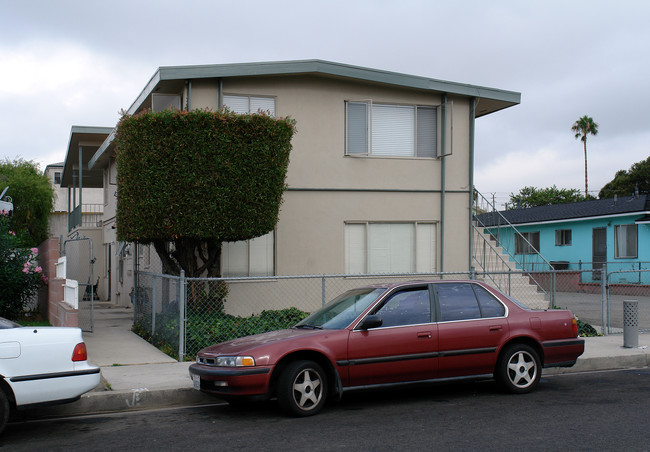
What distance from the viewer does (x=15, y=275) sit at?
44.6ft

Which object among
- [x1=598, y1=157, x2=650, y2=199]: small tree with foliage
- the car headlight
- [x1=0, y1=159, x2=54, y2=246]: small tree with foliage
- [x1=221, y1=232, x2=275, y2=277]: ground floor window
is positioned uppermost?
[x1=598, y1=157, x2=650, y2=199]: small tree with foliage

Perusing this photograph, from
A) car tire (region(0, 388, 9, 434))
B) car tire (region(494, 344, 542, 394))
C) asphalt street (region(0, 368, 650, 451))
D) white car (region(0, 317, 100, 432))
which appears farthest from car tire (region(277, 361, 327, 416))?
car tire (region(0, 388, 9, 434))

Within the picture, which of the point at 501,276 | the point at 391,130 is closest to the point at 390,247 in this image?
the point at 391,130

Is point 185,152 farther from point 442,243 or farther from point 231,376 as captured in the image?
point 442,243

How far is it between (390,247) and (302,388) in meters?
8.93

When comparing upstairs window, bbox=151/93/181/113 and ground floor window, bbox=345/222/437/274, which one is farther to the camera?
ground floor window, bbox=345/222/437/274

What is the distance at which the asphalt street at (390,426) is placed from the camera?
6.14 metres

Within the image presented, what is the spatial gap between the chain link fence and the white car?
3590 millimetres

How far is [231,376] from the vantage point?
7082 mm

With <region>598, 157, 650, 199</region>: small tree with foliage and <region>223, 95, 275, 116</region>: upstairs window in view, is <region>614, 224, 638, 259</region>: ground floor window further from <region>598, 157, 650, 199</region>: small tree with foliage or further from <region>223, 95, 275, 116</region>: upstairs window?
<region>598, 157, 650, 199</region>: small tree with foliage

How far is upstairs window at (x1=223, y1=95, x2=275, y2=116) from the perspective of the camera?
14.5 meters

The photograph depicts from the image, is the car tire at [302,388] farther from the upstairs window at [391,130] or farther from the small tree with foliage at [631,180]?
the small tree with foliage at [631,180]

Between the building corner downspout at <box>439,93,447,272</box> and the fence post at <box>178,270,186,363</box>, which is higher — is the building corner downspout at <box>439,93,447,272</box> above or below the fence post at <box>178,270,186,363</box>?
above

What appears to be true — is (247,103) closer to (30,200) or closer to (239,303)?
(239,303)
